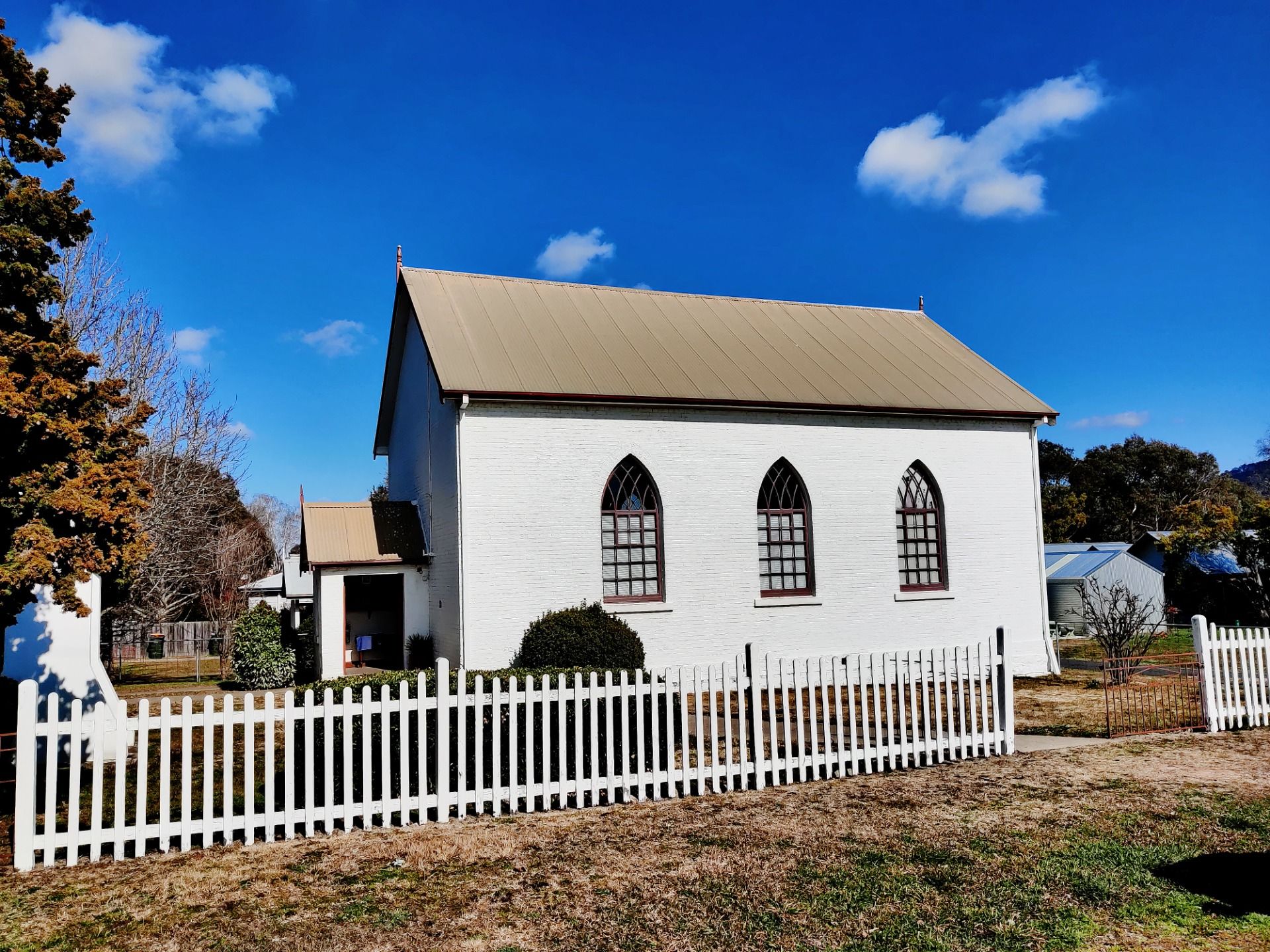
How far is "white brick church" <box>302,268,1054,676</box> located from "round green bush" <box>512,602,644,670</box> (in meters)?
0.81

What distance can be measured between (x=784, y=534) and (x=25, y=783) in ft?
47.6

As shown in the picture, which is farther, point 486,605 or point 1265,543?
point 1265,543

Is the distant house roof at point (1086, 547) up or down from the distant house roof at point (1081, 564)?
up

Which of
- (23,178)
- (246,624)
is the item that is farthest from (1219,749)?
(246,624)

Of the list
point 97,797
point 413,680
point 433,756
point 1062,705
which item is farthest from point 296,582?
point 1062,705

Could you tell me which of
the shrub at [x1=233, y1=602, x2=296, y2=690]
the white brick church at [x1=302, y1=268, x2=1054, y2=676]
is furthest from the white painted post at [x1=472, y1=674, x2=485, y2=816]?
the shrub at [x1=233, y1=602, x2=296, y2=690]

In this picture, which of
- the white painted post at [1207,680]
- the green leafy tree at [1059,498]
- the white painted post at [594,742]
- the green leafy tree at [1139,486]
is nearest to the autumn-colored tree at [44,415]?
the white painted post at [594,742]

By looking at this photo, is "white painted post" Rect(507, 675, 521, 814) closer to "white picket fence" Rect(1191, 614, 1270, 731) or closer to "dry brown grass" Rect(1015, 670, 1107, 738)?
"dry brown grass" Rect(1015, 670, 1107, 738)

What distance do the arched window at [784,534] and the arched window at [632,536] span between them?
243 centimetres

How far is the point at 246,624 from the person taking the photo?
69.7 ft

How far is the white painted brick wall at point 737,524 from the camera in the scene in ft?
54.5

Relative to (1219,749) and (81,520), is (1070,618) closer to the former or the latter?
(1219,749)

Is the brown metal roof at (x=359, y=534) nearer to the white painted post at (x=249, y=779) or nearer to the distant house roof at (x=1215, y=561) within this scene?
the white painted post at (x=249, y=779)

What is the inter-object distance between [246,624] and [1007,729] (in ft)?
57.2
